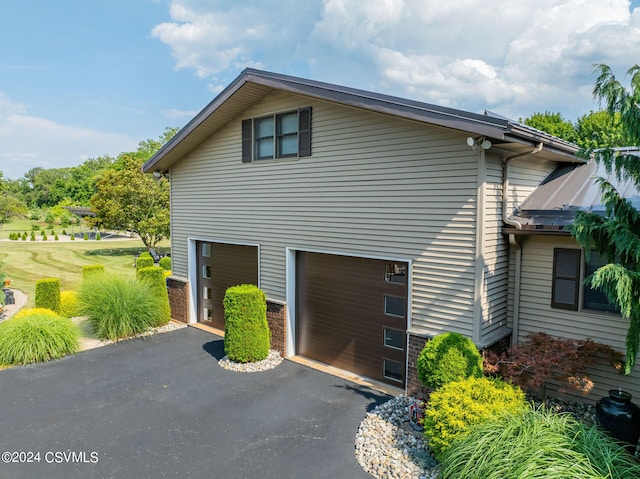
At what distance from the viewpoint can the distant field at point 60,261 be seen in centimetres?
1867

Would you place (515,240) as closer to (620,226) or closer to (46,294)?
(620,226)

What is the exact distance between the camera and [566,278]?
243 inches

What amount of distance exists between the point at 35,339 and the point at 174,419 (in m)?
4.64

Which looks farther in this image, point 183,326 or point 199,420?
point 183,326

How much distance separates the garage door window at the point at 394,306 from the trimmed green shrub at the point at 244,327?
2.74 metres

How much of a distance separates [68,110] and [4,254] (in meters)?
12.9

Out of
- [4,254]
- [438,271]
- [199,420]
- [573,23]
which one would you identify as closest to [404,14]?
[573,23]

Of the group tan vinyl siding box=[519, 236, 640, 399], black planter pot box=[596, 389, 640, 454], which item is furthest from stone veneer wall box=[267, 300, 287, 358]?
black planter pot box=[596, 389, 640, 454]

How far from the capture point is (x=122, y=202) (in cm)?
2520

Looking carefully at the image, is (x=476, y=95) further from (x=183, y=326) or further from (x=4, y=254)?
(x=4, y=254)

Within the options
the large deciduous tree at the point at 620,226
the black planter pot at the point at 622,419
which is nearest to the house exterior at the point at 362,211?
the large deciduous tree at the point at 620,226

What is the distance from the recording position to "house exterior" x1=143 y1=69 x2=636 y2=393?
5.99 metres

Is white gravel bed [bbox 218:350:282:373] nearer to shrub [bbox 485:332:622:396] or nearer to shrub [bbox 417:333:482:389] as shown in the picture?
shrub [bbox 417:333:482:389]

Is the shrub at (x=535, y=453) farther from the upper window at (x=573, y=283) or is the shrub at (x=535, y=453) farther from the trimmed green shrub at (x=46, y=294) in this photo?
the trimmed green shrub at (x=46, y=294)
